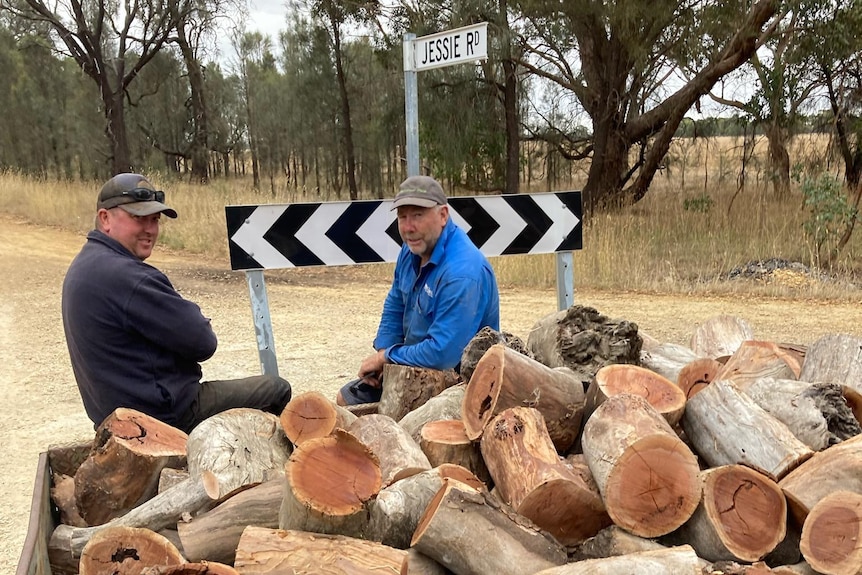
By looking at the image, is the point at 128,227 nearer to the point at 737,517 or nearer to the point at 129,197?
the point at 129,197

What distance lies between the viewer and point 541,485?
1950mm

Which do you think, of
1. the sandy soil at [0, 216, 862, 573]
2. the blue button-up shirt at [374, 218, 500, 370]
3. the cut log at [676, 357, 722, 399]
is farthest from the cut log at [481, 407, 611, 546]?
the sandy soil at [0, 216, 862, 573]

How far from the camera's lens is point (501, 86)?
48.0ft

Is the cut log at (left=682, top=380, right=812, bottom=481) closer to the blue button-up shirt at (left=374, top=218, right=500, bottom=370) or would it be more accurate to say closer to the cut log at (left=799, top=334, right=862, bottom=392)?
the cut log at (left=799, top=334, right=862, bottom=392)

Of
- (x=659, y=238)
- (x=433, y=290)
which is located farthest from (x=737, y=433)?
(x=659, y=238)

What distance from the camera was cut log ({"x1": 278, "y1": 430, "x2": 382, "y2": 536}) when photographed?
1.80 meters

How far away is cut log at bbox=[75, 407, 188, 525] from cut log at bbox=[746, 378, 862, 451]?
80.1 inches

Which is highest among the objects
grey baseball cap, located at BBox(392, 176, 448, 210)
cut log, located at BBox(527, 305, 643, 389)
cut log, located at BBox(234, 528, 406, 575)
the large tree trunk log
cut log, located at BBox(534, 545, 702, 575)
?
grey baseball cap, located at BBox(392, 176, 448, 210)

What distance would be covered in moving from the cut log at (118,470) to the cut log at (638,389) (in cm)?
144

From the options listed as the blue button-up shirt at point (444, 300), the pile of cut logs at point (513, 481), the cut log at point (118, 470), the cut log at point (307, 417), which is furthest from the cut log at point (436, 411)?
the cut log at point (118, 470)

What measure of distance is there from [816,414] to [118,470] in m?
2.25

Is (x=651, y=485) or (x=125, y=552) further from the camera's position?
(x=651, y=485)

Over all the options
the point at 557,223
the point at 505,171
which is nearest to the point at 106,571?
the point at 557,223

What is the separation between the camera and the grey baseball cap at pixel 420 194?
3.42 metres
